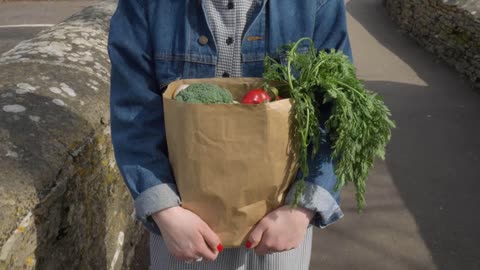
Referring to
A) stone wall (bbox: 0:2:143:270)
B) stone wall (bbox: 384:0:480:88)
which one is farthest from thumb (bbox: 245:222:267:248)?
stone wall (bbox: 384:0:480:88)

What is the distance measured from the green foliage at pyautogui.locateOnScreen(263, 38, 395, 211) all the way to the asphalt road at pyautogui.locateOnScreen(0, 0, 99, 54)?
34.5 ft

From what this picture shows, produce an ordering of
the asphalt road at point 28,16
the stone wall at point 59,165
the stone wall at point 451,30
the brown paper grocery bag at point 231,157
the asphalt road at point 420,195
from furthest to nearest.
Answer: the asphalt road at point 28,16
the stone wall at point 451,30
the asphalt road at point 420,195
the stone wall at point 59,165
the brown paper grocery bag at point 231,157

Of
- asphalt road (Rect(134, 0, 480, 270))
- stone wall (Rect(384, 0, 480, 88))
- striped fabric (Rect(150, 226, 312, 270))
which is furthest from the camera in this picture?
stone wall (Rect(384, 0, 480, 88))

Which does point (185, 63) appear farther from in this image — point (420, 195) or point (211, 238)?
point (420, 195)

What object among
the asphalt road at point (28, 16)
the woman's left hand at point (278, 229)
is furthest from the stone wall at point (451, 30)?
the asphalt road at point (28, 16)

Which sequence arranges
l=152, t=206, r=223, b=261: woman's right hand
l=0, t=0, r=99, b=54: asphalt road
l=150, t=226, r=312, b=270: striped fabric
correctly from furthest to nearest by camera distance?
l=0, t=0, r=99, b=54: asphalt road → l=150, t=226, r=312, b=270: striped fabric → l=152, t=206, r=223, b=261: woman's right hand

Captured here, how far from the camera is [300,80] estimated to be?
4.46 ft

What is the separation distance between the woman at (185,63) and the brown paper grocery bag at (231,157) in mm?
47

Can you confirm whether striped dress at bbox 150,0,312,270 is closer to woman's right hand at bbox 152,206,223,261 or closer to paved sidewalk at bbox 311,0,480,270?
woman's right hand at bbox 152,206,223,261

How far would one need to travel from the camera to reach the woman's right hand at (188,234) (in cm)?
138

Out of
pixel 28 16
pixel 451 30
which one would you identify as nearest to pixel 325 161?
pixel 451 30

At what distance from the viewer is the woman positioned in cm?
141

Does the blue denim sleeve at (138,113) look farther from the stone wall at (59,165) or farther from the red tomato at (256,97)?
the stone wall at (59,165)

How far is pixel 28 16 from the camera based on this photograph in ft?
47.6
